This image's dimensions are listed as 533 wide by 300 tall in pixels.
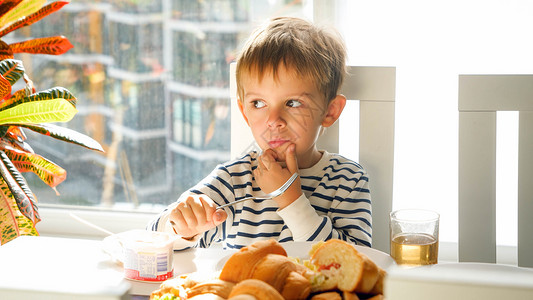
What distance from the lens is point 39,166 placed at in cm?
136

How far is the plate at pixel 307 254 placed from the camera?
0.83 m

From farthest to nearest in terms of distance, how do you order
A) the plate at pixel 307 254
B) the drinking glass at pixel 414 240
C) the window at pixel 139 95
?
the window at pixel 139 95 < the drinking glass at pixel 414 240 < the plate at pixel 307 254

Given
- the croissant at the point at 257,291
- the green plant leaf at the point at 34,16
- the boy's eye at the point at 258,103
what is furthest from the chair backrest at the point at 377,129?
the croissant at the point at 257,291

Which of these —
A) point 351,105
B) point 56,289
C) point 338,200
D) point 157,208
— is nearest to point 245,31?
point 351,105

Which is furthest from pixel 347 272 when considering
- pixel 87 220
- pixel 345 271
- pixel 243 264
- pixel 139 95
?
pixel 87 220

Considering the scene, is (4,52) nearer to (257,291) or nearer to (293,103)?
(293,103)

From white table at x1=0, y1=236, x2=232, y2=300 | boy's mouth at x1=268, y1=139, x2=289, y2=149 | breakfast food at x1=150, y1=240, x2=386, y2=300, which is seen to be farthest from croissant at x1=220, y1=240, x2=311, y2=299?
boy's mouth at x1=268, y1=139, x2=289, y2=149

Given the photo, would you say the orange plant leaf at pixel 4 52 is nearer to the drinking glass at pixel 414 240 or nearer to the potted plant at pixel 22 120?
the potted plant at pixel 22 120

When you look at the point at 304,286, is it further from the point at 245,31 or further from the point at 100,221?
the point at 100,221

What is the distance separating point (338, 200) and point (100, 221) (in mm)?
1050

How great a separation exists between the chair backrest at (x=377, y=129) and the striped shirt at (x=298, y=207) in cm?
5

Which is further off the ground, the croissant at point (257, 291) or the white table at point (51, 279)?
the white table at point (51, 279)

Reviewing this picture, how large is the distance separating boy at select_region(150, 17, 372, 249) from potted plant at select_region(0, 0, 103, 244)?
283 mm

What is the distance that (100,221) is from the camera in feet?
6.69
